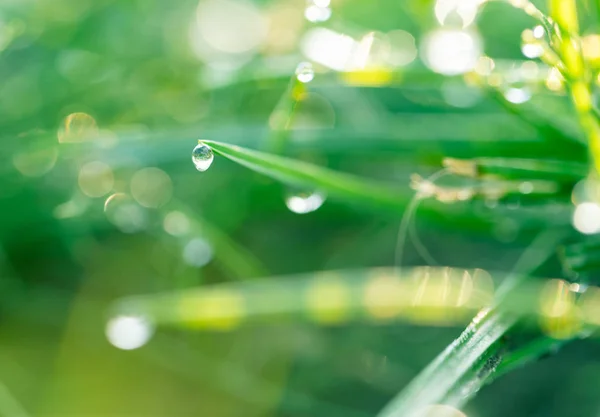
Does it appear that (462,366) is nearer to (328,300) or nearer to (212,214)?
(328,300)

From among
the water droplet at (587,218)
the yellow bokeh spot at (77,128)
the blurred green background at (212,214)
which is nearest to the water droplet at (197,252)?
the blurred green background at (212,214)

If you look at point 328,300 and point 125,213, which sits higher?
point 125,213

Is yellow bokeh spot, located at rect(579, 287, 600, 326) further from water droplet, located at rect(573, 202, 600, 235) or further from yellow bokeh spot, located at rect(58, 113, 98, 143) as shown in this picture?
yellow bokeh spot, located at rect(58, 113, 98, 143)

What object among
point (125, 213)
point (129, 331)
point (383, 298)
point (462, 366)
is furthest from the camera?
point (125, 213)

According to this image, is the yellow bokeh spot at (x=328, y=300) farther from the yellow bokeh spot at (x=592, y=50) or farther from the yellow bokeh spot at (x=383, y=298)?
the yellow bokeh spot at (x=592, y=50)

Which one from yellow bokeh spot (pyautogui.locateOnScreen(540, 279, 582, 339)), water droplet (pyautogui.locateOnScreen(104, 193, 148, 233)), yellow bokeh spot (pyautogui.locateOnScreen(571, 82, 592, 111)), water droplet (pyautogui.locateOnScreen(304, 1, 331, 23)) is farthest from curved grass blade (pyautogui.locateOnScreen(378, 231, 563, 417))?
water droplet (pyautogui.locateOnScreen(104, 193, 148, 233))

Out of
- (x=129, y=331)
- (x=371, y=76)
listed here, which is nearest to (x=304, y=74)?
(x=371, y=76)
